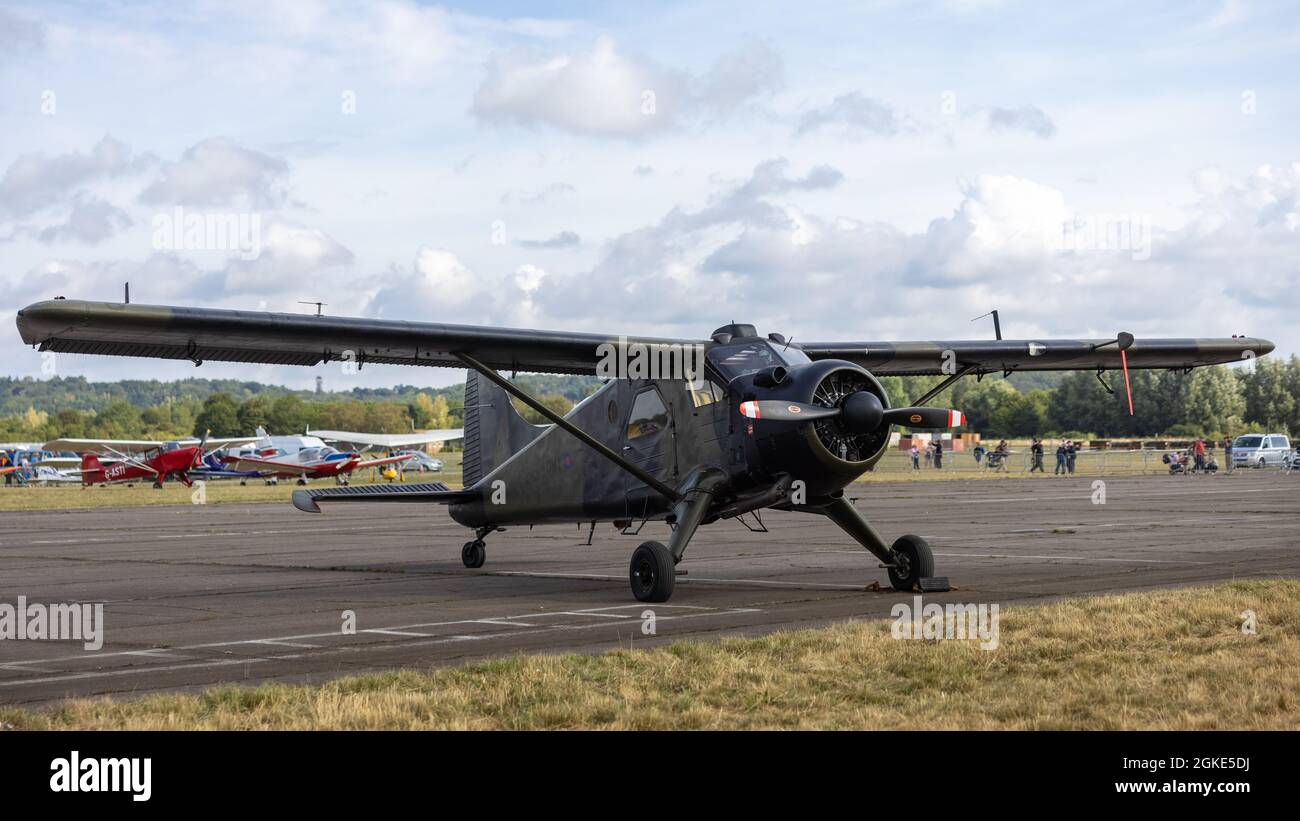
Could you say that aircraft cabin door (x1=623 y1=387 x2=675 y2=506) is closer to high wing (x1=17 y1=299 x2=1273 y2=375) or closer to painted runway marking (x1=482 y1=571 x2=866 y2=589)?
high wing (x1=17 y1=299 x2=1273 y2=375)

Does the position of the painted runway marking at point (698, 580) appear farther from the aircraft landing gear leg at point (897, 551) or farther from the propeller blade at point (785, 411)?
the propeller blade at point (785, 411)

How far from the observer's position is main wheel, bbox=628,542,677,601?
14.8 metres

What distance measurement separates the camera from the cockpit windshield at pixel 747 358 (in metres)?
15.3

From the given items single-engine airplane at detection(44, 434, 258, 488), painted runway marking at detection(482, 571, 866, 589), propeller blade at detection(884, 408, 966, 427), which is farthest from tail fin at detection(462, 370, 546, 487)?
single-engine airplane at detection(44, 434, 258, 488)

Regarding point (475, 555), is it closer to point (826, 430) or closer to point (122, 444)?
point (826, 430)

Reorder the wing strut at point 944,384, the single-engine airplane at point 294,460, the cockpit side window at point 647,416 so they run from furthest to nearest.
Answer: the single-engine airplane at point 294,460 < the wing strut at point 944,384 < the cockpit side window at point 647,416

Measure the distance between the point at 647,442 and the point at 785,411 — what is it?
2.82 meters

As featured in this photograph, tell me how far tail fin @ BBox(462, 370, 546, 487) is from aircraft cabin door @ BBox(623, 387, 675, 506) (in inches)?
139

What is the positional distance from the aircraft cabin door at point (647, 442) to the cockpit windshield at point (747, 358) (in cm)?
109

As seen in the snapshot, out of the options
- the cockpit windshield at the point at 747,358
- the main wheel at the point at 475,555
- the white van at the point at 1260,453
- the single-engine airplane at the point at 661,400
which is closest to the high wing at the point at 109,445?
the main wheel at the point at 475,555

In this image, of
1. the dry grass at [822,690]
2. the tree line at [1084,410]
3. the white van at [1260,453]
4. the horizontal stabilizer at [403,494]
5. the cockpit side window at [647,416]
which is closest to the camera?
the dry grass at [822,690]

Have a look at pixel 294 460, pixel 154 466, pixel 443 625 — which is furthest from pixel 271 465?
pixel 443 625
